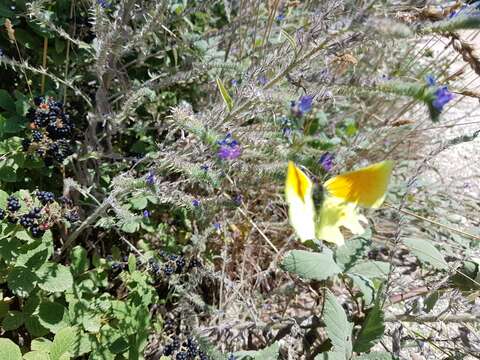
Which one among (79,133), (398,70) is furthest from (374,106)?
(79,133)

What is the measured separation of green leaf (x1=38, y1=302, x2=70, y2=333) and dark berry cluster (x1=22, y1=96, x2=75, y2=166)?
399mm

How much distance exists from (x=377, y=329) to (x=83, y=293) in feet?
2.69

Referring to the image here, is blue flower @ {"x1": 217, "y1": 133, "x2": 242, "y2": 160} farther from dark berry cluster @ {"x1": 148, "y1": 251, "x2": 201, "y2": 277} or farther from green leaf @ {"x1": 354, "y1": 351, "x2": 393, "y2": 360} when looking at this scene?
green leaf @ {"x1": 354, "y1": 351, "x2": 393, "y2": 360}

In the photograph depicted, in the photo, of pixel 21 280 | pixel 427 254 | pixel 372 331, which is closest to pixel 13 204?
pixel 21 280

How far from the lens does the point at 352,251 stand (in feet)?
3.82

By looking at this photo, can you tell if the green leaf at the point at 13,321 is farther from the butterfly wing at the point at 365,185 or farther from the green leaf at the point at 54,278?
the butterfly wing at the point at 365,185

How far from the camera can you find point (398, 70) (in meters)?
1.82

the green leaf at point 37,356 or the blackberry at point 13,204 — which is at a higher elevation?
the blackberry at point 13,204

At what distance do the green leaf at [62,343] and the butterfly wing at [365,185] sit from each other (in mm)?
711

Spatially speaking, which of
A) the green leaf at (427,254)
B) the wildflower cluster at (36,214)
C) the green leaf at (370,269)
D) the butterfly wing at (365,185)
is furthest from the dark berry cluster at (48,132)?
the green leaf at (427,254)

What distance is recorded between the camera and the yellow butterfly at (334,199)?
2.76 ft

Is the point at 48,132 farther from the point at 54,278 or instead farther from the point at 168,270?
the point at 168,270

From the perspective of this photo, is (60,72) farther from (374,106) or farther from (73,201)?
(374,106)

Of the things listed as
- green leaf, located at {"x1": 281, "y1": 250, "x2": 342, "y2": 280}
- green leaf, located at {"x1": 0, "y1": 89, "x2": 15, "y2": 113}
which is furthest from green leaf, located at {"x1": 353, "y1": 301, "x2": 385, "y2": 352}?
green leaf, located at {"x1": 0, "y1": 89, "x2": 15, "y2": 113}
